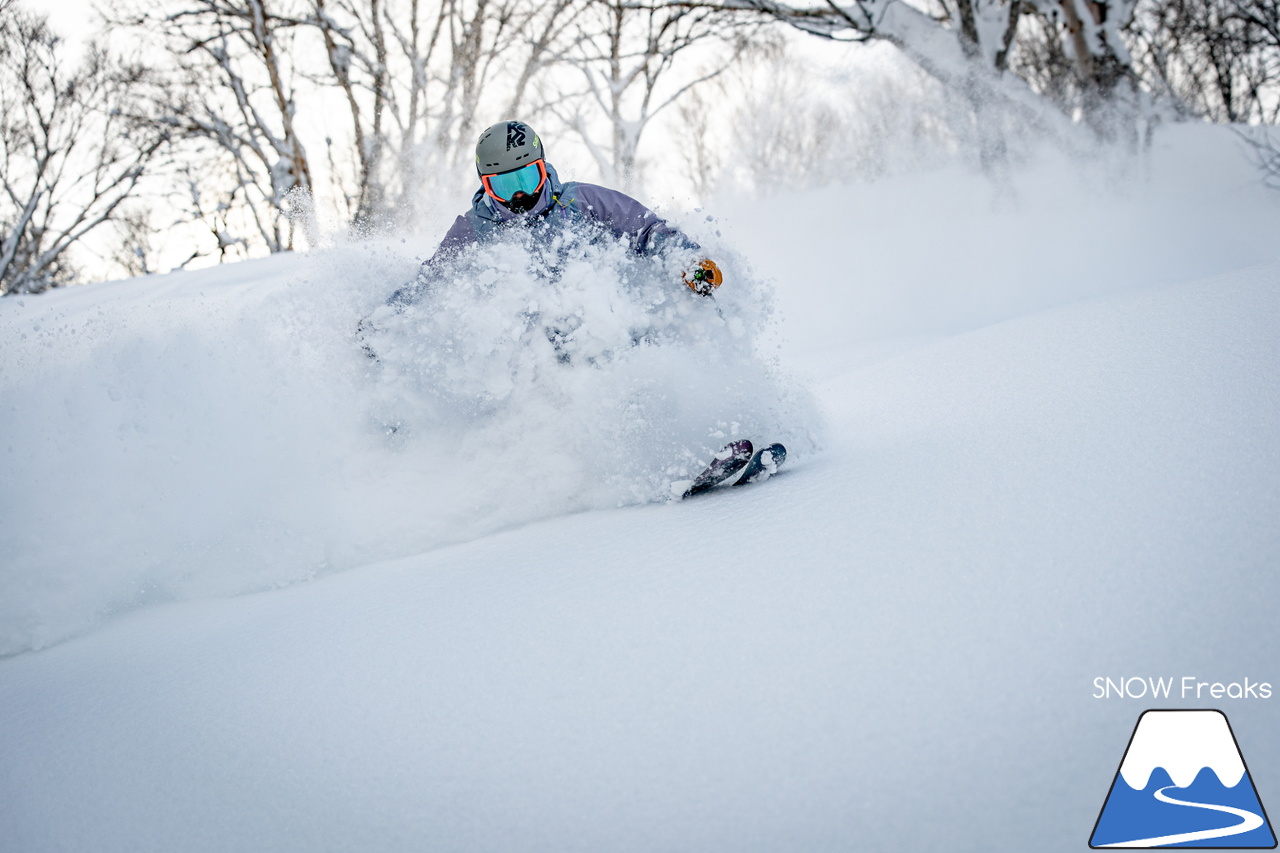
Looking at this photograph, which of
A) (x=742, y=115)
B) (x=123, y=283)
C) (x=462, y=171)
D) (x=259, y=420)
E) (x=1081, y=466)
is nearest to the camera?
(x=1081, y=466)

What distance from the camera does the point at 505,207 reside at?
2.79m

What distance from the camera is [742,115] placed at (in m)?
21.3

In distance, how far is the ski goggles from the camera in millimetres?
2732

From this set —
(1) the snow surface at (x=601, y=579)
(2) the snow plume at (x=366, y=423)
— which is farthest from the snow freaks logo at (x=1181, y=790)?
(2) the snow plume at (x=366, y=423)

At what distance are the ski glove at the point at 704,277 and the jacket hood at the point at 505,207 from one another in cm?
71

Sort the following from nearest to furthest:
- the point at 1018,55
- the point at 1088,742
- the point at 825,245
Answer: the point at 1088,742 → the point at 825,245 → the point at 1018,55

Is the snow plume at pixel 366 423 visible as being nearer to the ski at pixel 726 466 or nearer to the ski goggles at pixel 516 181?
the ski at pixel 726 466

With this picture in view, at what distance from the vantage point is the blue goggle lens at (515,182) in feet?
8.96

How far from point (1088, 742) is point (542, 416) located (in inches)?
74.3

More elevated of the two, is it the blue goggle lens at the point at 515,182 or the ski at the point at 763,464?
the blue goggle lens at the point at 515,182

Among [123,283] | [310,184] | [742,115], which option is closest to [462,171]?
[310,184]

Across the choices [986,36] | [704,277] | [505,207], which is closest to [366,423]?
[505,207]

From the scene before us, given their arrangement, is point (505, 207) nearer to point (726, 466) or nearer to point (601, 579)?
point (726, 466)

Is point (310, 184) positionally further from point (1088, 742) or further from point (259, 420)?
point (1088, 742)
